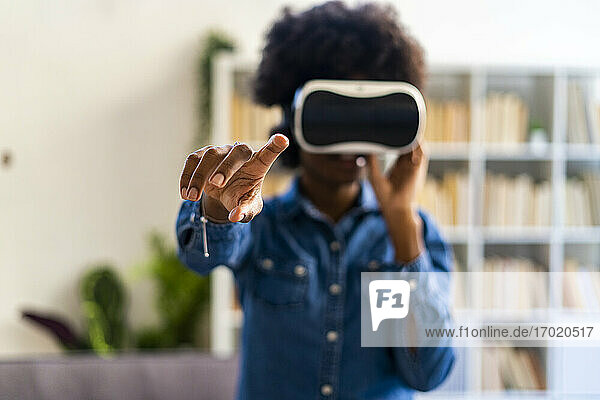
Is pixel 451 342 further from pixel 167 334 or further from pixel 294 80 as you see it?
pixel 167 334

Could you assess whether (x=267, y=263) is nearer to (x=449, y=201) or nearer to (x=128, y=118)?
(x=449, y=201)

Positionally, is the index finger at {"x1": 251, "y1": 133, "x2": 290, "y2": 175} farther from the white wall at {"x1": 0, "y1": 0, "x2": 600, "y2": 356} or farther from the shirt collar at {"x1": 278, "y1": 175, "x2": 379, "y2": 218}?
the white wall at {"x1": 0, "y1": 0, "x2": 600, "y2": 356}

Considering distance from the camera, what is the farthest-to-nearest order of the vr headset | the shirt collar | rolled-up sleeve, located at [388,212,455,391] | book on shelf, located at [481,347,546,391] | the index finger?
book on shelf, located at [481,347,546,391] → the shirt collar → rolled-up sleeve, located at [388,212,455,391] → the vr headset → the index finger

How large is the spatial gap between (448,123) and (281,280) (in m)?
1.49

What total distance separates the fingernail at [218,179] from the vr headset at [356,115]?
0.14 meters

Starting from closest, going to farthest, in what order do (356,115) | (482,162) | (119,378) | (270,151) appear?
(270,151)
(356,115)
(119,378)
(482,162)

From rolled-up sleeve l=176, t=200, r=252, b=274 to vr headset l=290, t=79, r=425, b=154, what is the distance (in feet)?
0.32

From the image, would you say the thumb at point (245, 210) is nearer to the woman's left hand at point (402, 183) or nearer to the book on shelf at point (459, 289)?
the woman's left hand at point (402, 183)

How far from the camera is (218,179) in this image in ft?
1.24

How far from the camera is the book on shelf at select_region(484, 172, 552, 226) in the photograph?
208cm

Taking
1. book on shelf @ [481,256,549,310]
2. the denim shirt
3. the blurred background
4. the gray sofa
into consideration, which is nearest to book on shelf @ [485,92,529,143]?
the blurred background

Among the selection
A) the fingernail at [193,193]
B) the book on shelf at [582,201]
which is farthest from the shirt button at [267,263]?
the book on shelf at [582,201]

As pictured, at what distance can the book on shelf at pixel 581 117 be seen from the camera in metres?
2.04

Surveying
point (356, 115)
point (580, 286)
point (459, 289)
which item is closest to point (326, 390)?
point (356, 115)
